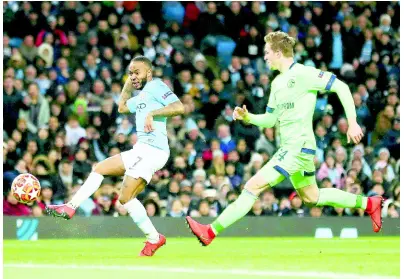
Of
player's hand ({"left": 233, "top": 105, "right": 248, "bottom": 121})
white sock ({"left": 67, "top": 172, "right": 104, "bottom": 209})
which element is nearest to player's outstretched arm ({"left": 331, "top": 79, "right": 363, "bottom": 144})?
player's hand ({"left": 233, "top": 105, "right": 248, "bottom": 121})

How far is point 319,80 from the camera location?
10781 millimetres

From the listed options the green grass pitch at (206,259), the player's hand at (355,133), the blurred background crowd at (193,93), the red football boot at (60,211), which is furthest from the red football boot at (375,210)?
the blurred background crowd at (193,93)

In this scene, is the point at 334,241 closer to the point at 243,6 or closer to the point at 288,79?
the point at 288,79

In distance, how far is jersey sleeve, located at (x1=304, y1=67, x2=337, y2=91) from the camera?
10734 millimetres

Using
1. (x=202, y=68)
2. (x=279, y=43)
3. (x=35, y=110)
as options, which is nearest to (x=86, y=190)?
(x=279, y=43)

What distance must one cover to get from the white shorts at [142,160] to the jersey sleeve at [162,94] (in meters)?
0.49

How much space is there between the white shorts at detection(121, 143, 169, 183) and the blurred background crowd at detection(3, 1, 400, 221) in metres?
4.88

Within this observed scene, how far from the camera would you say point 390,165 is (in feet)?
61.0

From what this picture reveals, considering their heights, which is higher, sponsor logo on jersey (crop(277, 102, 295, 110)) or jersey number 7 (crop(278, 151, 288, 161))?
sponsor logo on jersey (crop(277, 102, 295, 110))

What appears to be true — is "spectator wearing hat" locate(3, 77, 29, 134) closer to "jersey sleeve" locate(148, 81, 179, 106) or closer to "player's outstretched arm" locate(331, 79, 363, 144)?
"jersey sleeve" locate(148, 81, 179, 106)

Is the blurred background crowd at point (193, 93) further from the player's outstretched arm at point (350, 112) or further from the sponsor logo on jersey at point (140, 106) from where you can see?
the player's outstretched arm at point (350, 112)

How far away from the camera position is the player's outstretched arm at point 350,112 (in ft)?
33.3

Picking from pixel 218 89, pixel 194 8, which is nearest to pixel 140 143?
pixel 218 89

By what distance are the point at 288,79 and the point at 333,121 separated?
8.84 m
